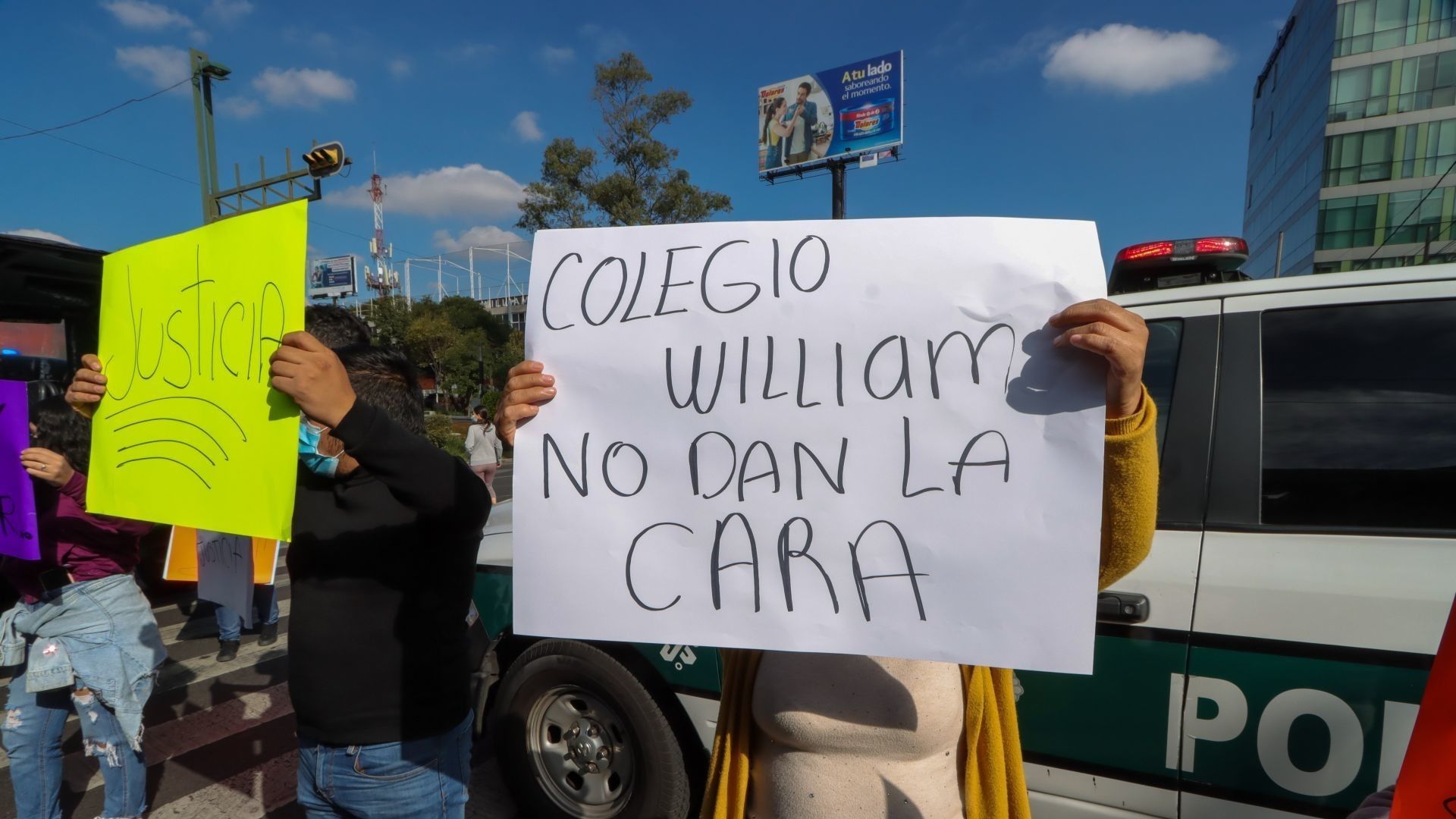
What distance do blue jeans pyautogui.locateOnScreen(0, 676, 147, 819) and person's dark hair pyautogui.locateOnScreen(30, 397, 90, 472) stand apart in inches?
29.5

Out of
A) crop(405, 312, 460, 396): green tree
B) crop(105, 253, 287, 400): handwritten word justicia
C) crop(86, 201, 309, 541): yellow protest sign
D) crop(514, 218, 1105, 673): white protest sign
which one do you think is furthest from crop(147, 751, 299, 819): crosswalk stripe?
crop(405, 312, 460, 396): green tree

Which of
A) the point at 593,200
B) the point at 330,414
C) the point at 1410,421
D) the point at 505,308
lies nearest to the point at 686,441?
the point at 330,414

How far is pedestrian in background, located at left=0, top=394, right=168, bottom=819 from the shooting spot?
92.3 inches

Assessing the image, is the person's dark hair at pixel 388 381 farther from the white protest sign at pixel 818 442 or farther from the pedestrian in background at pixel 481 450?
the pedestrian in background at pixel 481 450

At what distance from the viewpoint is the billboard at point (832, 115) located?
29750 mm

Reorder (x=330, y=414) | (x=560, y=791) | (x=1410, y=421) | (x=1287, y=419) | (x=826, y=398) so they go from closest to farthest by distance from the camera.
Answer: (x=826, y=398), (x=330, y=414), (x=1410, y=421), (x=1287, y=419), (x=560, y=791)

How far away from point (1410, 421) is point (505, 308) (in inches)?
4347

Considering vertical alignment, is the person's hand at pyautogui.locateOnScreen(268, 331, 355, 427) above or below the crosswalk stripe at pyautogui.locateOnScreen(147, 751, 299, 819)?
above

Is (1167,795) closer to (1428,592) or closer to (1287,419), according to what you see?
(1428,592)

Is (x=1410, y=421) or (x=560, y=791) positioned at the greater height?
(x=1410, y=421)

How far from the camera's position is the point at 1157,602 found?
1730 mm

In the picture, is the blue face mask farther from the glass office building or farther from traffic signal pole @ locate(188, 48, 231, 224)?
the glass office building

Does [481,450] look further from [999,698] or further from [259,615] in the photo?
[999,698]

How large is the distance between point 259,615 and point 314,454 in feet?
14.9
